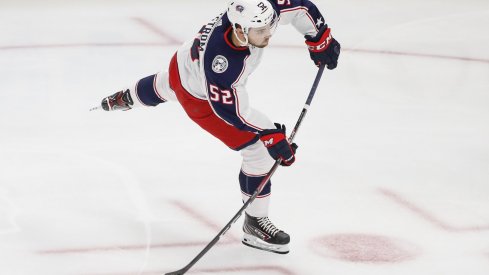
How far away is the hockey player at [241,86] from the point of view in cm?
376

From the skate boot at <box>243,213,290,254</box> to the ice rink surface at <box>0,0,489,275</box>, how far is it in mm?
44

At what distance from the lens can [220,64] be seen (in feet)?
12.3

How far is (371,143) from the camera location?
5312 millimetres

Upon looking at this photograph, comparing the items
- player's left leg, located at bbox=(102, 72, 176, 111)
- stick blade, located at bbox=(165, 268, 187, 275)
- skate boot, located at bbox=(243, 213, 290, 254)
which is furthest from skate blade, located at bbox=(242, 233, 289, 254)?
player's left leg, located at bbox=(102, 72, 176, 111)

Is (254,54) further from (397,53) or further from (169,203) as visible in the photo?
(397,53)

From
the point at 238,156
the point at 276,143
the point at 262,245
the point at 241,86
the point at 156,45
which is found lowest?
the point at 156,45

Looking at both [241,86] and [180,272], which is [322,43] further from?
[180,272]

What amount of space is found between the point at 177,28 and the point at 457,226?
10.4 ft

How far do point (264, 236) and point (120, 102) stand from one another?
93 cm

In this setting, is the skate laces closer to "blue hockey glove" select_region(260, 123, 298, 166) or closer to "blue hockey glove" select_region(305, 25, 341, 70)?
"blue hockey glove" select_region(260, 123, 298, 166)

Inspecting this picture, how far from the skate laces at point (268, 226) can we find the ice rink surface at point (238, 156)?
0.32 ft

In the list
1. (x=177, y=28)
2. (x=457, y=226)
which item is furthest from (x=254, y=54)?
(x=177, y=28)

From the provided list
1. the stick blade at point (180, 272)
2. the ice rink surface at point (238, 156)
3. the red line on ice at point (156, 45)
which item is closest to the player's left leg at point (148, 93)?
the ice rink surface at point (238, 156)

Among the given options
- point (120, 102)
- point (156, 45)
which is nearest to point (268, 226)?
point (120, 102)
